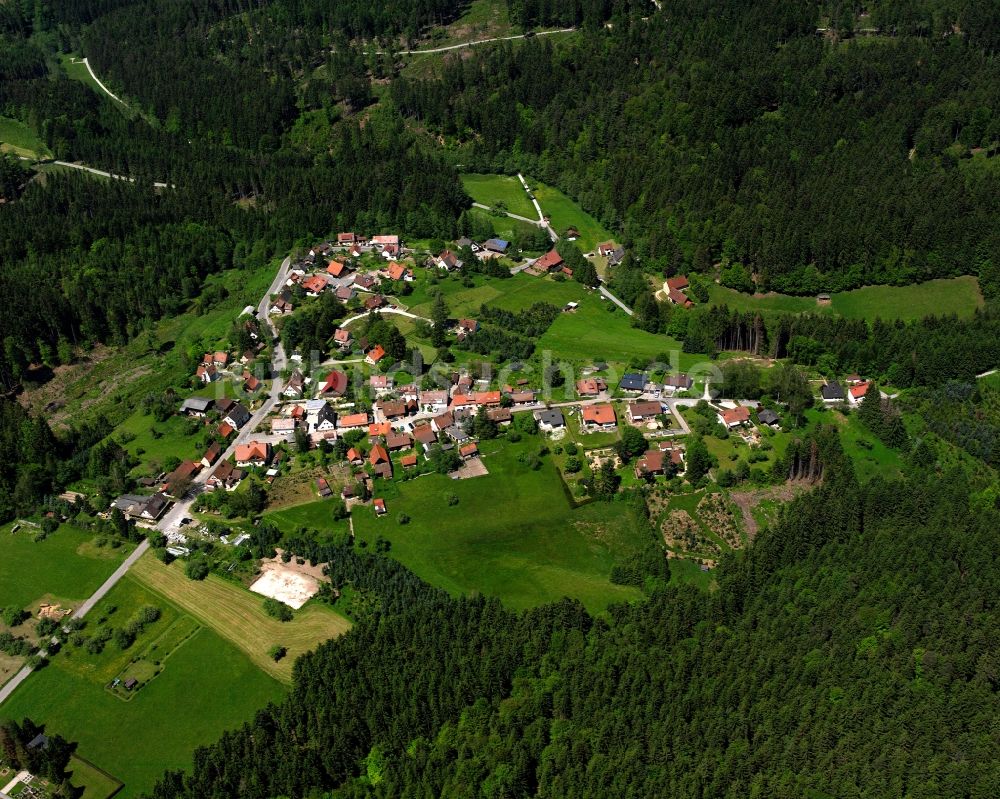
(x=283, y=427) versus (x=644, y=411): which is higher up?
(x=283, y=427)

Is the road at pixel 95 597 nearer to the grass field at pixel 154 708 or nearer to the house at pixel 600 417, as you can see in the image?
the grass field at pixel 154 708

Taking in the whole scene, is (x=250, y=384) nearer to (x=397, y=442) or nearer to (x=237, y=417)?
(x=237, y=417)

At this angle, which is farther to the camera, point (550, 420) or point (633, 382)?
point (633, 382)

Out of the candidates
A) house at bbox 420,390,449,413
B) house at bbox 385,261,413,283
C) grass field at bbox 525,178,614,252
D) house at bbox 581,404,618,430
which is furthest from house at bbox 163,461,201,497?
grass field at bbox 525,178,614,252

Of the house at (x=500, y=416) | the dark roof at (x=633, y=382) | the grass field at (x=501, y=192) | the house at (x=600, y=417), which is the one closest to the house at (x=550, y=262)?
the grass field at (x=501, y=192)

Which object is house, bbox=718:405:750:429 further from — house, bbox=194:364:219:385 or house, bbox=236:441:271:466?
house, bbox=194:364:219:385

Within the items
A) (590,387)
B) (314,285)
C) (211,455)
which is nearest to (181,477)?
(211,455)

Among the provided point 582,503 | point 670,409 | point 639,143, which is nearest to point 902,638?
point 582,503
